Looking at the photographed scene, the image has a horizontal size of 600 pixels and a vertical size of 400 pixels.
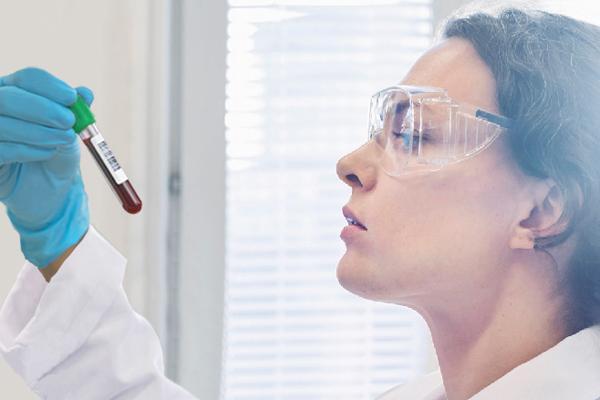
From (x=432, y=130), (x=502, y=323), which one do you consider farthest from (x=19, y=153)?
(x=502, y=323)

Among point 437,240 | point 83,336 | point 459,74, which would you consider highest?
point 459,74

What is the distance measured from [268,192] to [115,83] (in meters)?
0.47

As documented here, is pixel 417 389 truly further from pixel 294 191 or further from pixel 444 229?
pixel 294 191

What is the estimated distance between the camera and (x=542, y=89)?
54.5 inches

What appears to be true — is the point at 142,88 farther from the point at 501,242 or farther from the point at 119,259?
the point at 501,242

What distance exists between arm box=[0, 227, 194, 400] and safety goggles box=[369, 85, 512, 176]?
0.49 m

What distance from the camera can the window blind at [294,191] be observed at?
7.95ft

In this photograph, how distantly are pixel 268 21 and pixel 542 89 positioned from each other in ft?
3.80

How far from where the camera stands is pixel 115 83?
224 cm

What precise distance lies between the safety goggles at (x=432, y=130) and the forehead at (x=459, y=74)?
0.05ft

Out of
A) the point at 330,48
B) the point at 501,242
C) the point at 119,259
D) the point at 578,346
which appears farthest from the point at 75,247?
the point at 330,48

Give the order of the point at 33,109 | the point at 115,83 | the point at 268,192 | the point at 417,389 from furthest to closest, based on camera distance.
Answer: the point at 268,192, the point at 115,83, the point at 417,389, the point at 33,109

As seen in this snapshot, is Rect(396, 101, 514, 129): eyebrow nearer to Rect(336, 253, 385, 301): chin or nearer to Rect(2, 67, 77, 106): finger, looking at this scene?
Rect(336, 253, 385, 301): chin

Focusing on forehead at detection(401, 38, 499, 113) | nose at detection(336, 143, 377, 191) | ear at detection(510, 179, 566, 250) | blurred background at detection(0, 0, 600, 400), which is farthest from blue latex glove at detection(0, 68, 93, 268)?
blurred background at detection(0, 0, 600, 400)
